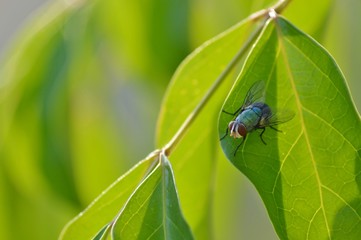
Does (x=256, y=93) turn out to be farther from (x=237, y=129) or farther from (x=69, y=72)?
(x=69, y=72)

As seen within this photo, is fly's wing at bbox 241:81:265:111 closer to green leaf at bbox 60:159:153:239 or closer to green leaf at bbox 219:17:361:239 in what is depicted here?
green leaf at bbox 219:17:361:239

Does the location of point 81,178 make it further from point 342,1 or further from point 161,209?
point 342,1

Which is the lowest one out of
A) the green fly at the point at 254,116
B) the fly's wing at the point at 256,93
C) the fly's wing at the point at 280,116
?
the fly's wing at the point at 280,116

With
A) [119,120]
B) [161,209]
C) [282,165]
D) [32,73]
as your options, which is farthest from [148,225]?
[119,120]

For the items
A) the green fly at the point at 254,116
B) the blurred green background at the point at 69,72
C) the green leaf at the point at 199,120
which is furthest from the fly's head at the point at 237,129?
the blurred green background at the point at 69,72

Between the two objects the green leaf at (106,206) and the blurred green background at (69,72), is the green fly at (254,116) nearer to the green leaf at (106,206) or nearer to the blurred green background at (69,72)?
the green leaf at (106,206)

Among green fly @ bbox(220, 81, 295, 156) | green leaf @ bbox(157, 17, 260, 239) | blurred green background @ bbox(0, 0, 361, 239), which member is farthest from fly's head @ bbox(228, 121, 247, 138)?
blurred green background @ bbox(0, 0, 361, 239)
